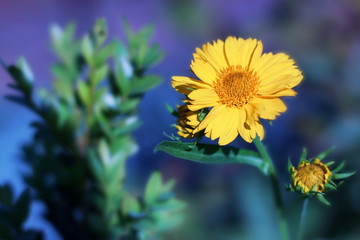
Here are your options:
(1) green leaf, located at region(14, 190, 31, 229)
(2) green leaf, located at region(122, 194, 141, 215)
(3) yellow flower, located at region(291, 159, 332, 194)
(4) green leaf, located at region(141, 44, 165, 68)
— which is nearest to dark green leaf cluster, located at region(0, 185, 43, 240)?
(1) green leaf, located at region(14, 190, 31, 229)

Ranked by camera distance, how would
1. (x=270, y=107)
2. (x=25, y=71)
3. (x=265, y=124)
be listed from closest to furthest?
(x=270, y=107) < (x=25, y=71) < (x=265, y=124)

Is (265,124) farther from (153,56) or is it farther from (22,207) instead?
(22,207)

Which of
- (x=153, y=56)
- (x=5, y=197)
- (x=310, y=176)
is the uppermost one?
(x=153, y=56)

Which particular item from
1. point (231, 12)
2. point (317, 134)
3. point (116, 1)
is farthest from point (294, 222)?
point (116, 1)

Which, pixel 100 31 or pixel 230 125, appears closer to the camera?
pixel 230 125

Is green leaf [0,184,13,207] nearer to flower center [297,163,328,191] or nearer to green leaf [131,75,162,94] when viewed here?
green leaf [131,75,162,94]

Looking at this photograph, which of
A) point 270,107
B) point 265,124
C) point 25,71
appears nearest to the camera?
point 270,107

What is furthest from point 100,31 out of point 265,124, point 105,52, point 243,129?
point 265,124
